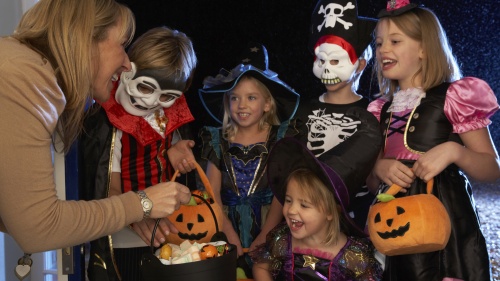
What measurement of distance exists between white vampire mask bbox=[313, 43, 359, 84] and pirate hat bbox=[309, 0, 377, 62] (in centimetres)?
3

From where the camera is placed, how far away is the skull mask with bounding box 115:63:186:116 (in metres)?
1.96

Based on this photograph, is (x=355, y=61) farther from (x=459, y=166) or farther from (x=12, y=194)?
(x=12, y=194)

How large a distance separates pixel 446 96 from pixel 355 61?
0.43m

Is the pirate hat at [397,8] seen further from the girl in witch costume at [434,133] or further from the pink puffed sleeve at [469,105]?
the pink puffed sleeve at [469,105]

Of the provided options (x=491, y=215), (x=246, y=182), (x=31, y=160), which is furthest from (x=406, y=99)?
(x=491, y=215)

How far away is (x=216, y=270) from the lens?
4.71 ft

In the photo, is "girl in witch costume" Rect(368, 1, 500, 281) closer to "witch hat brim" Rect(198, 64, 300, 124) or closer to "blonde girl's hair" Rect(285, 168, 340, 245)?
"blonde girl's hair" Rect(285, 168, 340, 245)

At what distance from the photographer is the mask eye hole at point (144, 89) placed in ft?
6.48

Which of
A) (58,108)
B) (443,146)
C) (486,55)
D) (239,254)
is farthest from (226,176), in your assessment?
(486,55)

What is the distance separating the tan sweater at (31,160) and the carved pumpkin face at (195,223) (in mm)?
494

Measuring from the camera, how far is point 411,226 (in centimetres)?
160

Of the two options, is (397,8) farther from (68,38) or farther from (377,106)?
(68,38)

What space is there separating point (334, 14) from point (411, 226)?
3.11ft

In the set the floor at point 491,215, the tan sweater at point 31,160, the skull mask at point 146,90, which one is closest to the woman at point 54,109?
the tan sweater at point 31,160
